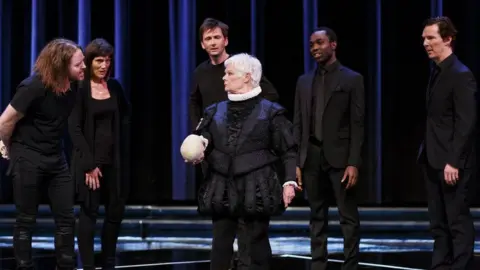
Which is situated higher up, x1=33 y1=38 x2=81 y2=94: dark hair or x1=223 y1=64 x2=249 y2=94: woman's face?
x1=33 y1=38 x2=81 y2=94: dark hair

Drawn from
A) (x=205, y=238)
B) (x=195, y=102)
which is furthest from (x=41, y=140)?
(x=205, y=238)

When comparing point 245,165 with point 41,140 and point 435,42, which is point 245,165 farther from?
point 435,42

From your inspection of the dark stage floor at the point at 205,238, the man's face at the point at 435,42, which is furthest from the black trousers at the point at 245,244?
the dark stage floor at the point at 205,238

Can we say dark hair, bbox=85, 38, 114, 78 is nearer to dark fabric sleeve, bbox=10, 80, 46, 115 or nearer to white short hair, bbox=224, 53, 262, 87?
dark fabric sleeve, bbox=10, 80, 46, 115

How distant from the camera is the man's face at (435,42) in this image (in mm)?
4188

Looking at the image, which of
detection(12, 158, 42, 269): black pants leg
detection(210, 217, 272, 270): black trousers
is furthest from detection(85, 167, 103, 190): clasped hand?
detection(210, 217, 272, 270): black trousers

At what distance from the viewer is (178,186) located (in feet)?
22.2

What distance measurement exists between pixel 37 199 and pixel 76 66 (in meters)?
0.64

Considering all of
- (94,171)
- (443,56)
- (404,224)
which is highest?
(443,56)

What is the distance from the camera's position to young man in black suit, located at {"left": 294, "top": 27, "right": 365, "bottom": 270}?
4.30 metres

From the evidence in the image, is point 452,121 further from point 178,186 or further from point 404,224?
point 178,186

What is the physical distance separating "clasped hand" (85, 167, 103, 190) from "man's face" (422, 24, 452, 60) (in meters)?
1.77

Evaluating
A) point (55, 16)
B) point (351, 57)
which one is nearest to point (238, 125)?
point (351, 57)

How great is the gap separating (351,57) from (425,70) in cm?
57
